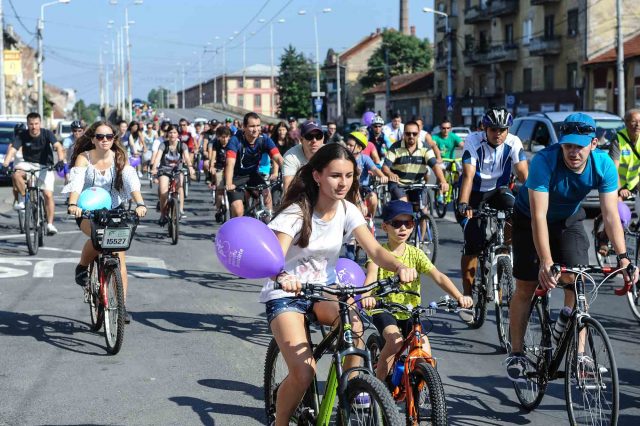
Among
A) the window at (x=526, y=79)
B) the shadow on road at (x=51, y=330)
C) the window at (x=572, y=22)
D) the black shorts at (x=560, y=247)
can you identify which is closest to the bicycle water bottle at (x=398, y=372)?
the black shorts at (x=560, y=247)

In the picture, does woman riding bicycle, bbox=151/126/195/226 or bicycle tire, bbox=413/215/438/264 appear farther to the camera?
woman riding bicycle, bbox=151/126/195/226

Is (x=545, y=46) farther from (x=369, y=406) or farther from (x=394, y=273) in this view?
(x=369, y=406)

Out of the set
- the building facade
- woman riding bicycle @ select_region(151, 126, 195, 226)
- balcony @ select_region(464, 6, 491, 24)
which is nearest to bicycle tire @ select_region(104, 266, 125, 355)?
woman riding bicycle @ select_region(151, 126, 195, 226)

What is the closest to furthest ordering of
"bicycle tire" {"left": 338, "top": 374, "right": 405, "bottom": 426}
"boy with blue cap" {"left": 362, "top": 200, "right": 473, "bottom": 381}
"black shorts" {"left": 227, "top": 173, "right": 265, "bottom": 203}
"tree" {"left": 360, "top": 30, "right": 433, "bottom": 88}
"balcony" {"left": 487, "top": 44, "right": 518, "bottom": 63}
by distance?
"bicycle tire" {"left": 338, "top": 374, "right": 405, "bottom": 426} → "boy with blue cap" {"left": 362, "top": 200, "right": 473, "bottom": 381} → "black shorts" {"left": 227, "top": 173, "right": 265, "bottom": 203} → "balcony" {"left": 487, "top": 44, "right": 518, "bottom": 63} → "tree" {"left": 360, "top": 30, "right": 433, "bottom": 88}

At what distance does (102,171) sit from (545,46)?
53397 millimetres

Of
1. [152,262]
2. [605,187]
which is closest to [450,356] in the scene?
[605,187]

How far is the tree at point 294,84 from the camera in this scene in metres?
102

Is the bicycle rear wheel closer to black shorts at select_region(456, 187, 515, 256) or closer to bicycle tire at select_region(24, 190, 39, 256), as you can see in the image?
black shorts at select_region(456, 187, 515, 256)

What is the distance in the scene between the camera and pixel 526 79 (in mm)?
64062

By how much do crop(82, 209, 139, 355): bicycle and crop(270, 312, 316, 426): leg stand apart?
10.5 feet

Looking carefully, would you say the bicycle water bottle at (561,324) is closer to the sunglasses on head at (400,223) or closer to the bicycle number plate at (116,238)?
the sunglasses on head at (400,223)

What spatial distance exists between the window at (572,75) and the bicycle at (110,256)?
50648mm

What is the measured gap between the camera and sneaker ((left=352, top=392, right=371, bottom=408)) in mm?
4059

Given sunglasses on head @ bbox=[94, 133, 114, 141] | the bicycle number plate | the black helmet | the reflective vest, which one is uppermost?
the black helmet
